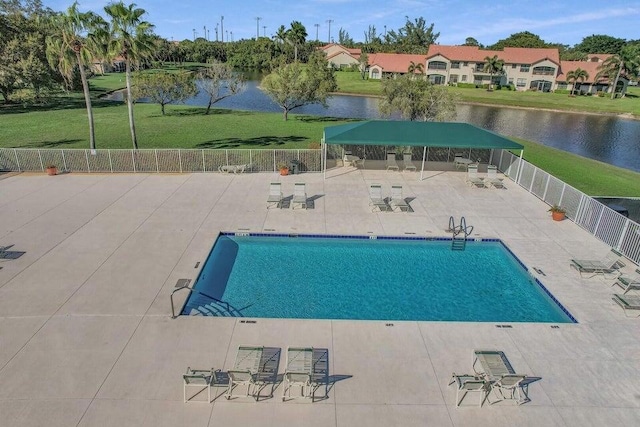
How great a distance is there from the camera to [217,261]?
45.5ft

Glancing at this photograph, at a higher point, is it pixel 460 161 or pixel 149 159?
pixel 460 161

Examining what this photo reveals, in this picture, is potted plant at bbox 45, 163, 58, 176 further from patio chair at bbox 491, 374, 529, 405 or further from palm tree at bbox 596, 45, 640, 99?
palm tree at bbox 596, 45, 640, 99

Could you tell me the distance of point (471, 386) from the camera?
806 cm

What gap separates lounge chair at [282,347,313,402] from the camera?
26.3ft

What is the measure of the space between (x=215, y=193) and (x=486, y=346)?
1357 cm

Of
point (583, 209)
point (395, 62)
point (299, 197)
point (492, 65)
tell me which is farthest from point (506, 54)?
point (299, 197)

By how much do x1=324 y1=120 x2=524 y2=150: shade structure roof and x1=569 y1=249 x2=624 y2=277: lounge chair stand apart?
844cm

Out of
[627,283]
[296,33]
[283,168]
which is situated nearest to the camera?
[627,283]

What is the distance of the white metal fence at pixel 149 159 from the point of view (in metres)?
21.7

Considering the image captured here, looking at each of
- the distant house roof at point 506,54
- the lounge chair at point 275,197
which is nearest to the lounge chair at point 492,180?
the lounge chair at point 275,197

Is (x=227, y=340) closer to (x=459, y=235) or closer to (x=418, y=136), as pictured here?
(x=459, y=235)

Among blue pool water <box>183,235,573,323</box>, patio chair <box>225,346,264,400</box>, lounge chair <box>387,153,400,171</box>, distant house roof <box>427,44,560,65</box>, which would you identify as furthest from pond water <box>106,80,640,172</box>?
patio chair <box>225,346,264,400</box>

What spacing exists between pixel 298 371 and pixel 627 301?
9125mm

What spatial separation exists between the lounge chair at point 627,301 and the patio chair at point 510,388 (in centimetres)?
482
